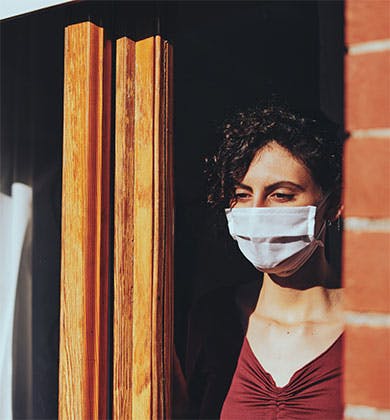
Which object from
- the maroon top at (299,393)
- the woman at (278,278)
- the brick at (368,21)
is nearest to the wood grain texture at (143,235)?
the woman at (278,278)

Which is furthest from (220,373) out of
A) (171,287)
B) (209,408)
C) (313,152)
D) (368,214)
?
(368,214)

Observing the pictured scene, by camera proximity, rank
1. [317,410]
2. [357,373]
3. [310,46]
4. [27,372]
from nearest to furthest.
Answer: [357,373] → [317,410] → [310,46] → [27,372]

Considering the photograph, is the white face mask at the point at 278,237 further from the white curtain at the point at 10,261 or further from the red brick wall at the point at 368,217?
the white curtain at the point at 10,261

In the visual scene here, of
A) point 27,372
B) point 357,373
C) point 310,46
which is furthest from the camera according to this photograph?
point 27,372

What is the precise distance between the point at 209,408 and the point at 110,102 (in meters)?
0.95

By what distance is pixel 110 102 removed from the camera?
7.72ft

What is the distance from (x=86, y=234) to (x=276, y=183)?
22.4 inches

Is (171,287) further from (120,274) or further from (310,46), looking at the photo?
(310,46)

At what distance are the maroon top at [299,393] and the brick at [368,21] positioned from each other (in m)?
0.96

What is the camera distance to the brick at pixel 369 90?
4.53 ft

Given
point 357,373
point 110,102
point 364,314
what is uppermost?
point 110,102

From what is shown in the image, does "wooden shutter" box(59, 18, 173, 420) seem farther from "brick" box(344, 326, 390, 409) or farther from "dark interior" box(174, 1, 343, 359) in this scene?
"brick" box(344, 326, 390, 409)

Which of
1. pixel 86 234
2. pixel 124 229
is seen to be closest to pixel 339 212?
pixel 124 229

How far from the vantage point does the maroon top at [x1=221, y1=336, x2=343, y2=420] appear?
208 cm
